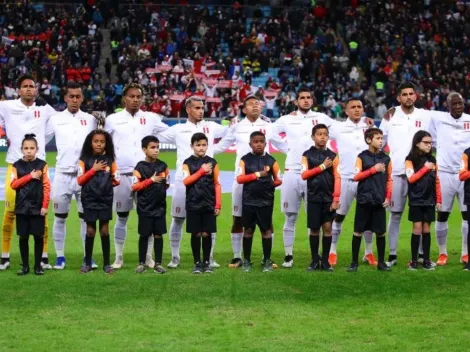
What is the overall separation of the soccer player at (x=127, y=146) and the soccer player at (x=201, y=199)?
0.87 m

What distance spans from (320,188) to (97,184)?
2893mm

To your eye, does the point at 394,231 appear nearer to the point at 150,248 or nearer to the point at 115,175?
the point at 150,248

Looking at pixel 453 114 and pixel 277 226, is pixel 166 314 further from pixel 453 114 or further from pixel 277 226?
pixel 277 226

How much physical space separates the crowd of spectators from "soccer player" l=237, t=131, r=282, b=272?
22692mm

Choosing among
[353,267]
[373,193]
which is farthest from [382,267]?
[373,193]

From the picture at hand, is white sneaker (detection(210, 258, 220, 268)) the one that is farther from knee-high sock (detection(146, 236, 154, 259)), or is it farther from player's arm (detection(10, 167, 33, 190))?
player's arm (detection(10, 167, 33, 190))

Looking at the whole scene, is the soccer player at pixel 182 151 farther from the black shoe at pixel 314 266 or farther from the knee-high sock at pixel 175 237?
the black shoe at pixel 314 266

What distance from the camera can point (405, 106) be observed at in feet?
45.4

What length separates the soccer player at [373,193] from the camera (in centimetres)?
1303

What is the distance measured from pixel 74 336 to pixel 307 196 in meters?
4.55

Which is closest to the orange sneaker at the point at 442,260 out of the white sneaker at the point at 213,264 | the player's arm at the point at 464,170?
the player's arm at the point at 464,170

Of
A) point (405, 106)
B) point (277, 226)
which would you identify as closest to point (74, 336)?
point (405, 106)

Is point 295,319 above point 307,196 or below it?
below

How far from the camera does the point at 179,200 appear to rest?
13.4 metres
